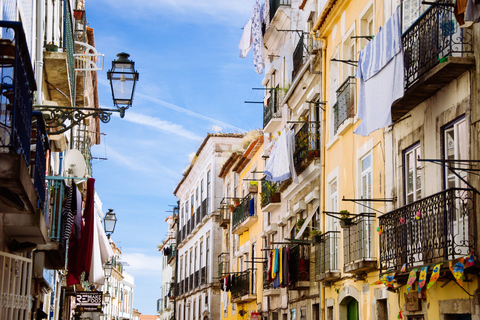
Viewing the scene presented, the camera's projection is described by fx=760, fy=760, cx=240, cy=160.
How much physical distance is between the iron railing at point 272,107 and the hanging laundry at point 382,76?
480 inches

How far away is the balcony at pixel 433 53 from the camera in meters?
10.4

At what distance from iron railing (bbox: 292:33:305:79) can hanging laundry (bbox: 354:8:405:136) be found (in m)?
8.84

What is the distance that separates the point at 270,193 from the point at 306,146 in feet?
16.3

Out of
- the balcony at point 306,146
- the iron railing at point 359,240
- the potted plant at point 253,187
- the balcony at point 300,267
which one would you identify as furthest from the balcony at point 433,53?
the potted plant at point 253,187

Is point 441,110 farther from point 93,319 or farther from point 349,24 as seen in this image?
point 93,319

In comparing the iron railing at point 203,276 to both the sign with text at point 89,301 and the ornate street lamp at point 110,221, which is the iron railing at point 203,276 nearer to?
the sign with text at point 89,301

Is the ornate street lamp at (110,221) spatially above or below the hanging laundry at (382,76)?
below

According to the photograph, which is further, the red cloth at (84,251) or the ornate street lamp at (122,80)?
the red cloth at (84,251)

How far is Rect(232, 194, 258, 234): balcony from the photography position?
2859 centimetres

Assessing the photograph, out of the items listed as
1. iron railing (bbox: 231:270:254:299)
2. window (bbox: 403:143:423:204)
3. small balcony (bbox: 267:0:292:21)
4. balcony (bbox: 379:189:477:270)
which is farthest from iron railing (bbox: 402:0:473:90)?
iron railing (bbox: 231:270:254:299)

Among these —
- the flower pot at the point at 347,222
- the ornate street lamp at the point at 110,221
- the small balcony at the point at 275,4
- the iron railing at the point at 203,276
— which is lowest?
the flower pot at the point at 347,222

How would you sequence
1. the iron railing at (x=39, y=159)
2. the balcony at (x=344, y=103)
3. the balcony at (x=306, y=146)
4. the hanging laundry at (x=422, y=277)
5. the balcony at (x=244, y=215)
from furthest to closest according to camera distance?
the balcony at (x=244, y=215) < the balcony at (x=306, y=146) < the balcony at (x=344, y=103) < the hanging laundry at (x=422, y=277) < the iron railing at (x=39, y=159)

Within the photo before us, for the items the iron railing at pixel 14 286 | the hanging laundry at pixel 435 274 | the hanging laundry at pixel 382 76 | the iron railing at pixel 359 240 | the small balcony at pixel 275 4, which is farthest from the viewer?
the small balcony at pixel 275 4

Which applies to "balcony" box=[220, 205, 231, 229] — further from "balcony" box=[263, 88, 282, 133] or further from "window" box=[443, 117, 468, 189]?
"window" box=[443, 117, 468, 189]
